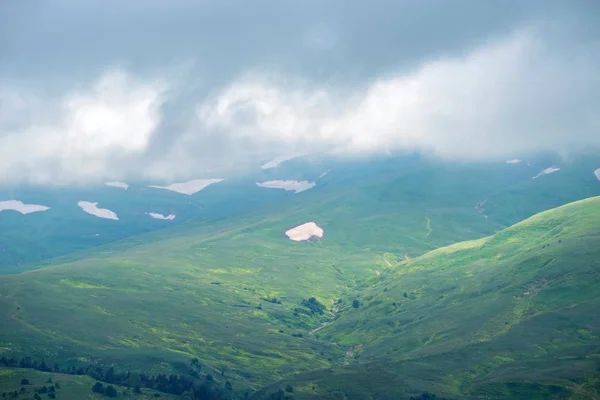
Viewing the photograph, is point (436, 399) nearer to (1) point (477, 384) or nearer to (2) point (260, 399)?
(1) point (477, 384)

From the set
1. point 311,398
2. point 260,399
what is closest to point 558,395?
point 311,398

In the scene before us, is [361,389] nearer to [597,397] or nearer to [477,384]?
[477,384]

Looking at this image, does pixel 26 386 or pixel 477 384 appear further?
pixel 477 384

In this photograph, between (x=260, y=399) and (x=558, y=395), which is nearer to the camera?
(x=558, y=395)

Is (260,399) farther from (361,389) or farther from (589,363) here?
(589,363)

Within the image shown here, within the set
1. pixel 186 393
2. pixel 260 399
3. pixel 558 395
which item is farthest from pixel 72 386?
pixel 558 395
